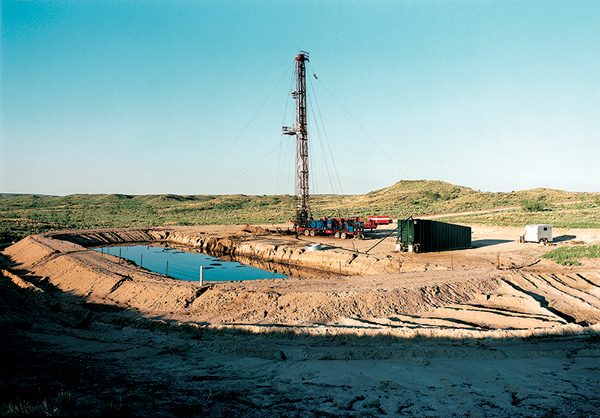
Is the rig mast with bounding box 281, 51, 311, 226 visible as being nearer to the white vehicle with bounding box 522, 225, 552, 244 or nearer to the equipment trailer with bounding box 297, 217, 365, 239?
the equipment trailer with bounding box 297, 217, 365, 239

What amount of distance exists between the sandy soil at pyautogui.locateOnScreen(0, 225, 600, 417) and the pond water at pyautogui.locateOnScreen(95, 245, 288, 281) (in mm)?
5408

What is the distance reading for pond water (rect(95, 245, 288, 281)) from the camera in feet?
79.8

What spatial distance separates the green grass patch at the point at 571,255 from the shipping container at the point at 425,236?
6177 millimetres

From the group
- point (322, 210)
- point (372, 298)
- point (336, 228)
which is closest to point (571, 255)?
point (372, 298)

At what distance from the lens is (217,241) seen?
122 feet

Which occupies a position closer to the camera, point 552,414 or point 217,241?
point 552,414

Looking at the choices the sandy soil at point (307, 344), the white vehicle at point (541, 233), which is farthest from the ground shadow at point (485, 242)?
the sandy soil at point (307, 344)

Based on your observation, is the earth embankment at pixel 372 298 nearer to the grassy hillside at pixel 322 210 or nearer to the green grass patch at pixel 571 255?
the green grass patch at pixel 571 255

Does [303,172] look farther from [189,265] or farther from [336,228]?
[189,265]

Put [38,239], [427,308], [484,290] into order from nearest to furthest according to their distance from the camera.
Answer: [427,308] < [484,290] < [38,239]

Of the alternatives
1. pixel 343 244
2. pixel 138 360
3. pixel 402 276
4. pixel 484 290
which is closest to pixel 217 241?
pixel 343 244

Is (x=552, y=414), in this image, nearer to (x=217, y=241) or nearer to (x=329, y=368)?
(x=329, y=368)

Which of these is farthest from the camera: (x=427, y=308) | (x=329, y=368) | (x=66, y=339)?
(x=427, y=308)

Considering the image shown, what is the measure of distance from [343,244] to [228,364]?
960 inches
